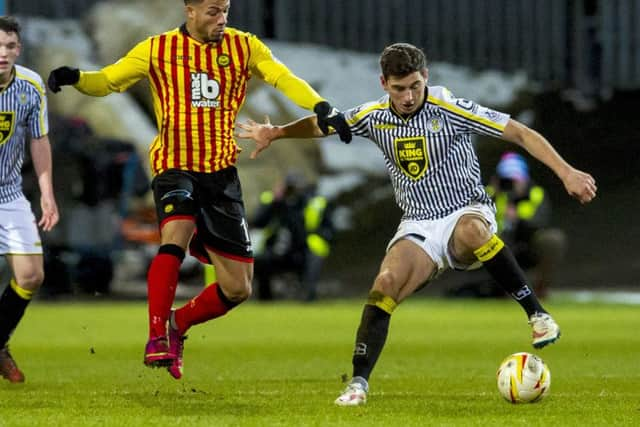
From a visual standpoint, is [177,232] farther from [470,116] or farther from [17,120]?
[470,116]

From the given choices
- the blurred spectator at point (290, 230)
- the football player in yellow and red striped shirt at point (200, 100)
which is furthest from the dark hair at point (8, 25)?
the blurred spectator at point (290, 230)

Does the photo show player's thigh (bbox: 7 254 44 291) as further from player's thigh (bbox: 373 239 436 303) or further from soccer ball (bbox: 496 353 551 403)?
soccer ball (bbox: 496 353 551 403)

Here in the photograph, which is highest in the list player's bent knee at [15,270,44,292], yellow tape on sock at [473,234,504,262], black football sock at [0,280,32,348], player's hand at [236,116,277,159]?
player's hand at [236,116,277,159]

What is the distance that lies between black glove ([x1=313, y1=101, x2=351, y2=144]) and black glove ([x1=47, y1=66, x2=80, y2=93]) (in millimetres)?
1228

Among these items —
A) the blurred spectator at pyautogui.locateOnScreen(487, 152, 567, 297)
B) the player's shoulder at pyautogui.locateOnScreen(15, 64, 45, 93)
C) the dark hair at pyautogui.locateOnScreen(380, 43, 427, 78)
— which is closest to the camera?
the dark hair at pyautogui.locateOnScreen(380, 43, 427, 78)

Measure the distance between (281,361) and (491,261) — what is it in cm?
311

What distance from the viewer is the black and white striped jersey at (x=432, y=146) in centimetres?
724

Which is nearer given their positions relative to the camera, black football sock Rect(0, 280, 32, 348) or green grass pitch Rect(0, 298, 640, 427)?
green grass pitch Rect(0, 298, 640, 427)

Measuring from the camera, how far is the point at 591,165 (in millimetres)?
22938

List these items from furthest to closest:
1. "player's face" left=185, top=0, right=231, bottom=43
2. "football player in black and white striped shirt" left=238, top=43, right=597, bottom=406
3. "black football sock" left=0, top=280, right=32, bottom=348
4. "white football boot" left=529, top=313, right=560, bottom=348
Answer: "black football sock" left=0, top=280, right=32, bottom=348 < "player's face" left=185, top=0, right=231, bottom=43 < "white football boot" left=529, top=313, right=560, bottom=348 < "football player in black and white striped shirt" left=238, top=43, right=597, bottom=406

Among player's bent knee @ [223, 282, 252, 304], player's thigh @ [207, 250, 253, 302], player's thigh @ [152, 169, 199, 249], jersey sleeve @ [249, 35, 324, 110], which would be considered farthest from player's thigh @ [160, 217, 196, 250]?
jersey sleeve @ [249, 35, 324, 110]

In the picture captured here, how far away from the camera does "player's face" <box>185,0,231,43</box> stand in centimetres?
735

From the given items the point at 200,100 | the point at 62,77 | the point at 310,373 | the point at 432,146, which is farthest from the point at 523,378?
the point at 62,77

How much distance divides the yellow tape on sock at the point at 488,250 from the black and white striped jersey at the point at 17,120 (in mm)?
2551
